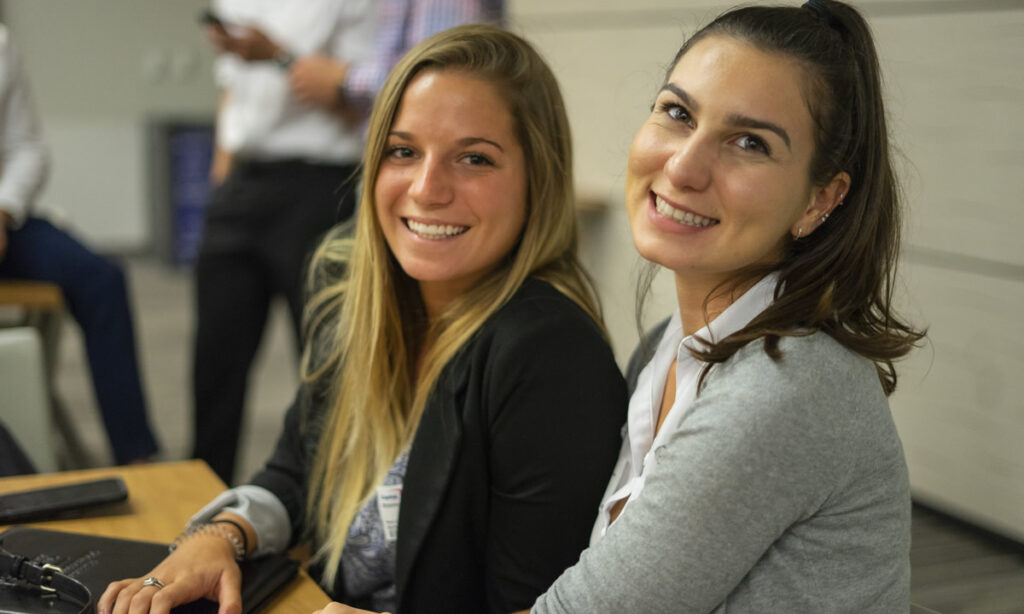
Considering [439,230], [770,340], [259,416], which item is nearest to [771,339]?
[770,340]

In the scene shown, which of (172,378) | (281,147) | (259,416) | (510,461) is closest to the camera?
(510,461)

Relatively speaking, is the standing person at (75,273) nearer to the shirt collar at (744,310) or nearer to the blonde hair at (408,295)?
the blonde hair at (408,295)

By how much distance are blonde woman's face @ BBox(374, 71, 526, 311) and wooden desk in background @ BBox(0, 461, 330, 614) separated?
0.45m

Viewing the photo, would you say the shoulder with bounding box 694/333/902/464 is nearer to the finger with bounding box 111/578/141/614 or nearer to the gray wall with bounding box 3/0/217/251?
the finger with bounding box 111/578/141/614

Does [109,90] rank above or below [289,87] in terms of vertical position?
below

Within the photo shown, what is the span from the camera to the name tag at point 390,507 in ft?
4.44

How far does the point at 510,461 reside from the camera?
4.02 feet

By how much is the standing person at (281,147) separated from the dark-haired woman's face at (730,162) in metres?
1.54

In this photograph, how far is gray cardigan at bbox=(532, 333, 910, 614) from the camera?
0.90 meters

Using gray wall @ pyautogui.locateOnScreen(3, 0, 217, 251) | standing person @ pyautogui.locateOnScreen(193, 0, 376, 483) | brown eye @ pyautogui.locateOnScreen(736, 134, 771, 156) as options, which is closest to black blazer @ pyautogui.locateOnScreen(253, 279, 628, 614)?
brown eye @ pyautogui.locateOnScreen(736, 134, 771, 156)

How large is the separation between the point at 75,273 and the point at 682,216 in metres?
2.26

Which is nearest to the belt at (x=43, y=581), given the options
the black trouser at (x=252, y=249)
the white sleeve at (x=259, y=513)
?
the white sleeve at (x=259, y=513)

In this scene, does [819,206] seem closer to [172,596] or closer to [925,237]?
[172,596]

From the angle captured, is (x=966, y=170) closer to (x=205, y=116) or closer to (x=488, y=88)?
(x=488, y=88)
